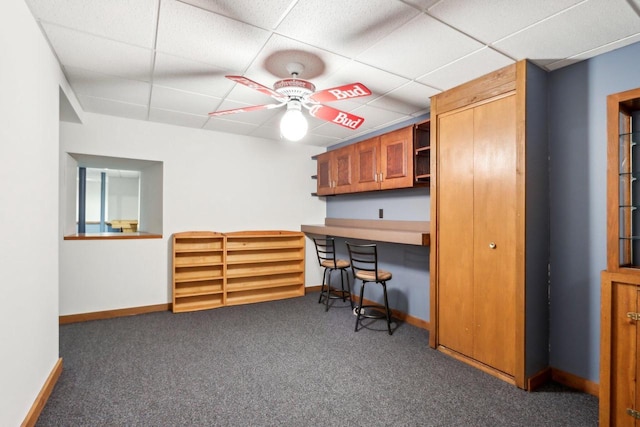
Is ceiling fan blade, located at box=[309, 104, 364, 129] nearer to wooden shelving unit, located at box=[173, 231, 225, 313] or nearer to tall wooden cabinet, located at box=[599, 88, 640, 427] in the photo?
tall wooden cabinet, located at box=[599, 88, 640, 427]

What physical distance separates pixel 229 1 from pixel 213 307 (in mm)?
3737

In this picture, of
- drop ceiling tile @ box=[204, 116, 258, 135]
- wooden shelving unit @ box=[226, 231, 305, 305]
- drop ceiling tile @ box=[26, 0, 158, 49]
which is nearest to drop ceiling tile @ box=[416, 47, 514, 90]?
drop ceiling tile @ box=[26, 0, 158, 49]

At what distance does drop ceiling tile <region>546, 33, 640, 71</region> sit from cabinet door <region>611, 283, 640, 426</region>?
165 centimetres

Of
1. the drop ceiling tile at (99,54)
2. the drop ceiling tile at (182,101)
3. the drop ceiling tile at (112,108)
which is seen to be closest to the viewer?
the drop ceiling tile at (99,54)

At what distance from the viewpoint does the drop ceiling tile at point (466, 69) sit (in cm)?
241

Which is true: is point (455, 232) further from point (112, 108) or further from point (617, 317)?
point (112, 108)

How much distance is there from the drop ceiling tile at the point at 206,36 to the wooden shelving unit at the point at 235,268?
2.57m

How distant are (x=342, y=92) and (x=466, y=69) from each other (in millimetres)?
1109

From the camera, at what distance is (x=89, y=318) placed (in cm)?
389

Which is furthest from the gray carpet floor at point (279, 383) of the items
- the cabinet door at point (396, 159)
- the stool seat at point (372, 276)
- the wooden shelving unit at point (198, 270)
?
the cabinet door at point (396, 159)

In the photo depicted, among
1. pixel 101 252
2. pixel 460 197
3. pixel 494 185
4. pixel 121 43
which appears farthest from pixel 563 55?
pixel 101 252

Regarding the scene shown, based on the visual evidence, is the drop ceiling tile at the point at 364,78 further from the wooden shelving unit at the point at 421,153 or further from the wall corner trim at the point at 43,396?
the wall corner trim at the point at 43,396

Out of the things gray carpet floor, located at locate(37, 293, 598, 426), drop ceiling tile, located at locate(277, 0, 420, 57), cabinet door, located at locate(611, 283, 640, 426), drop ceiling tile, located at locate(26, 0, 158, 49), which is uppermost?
drop ceiling tile, located at locate(26, 0, 158, 49)

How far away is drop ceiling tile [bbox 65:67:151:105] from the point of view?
283cm
